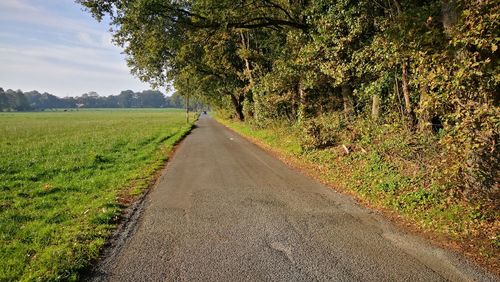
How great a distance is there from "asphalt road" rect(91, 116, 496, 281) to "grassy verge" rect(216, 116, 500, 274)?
0.53 meters

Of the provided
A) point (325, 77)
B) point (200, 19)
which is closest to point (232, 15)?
point (200, 19)

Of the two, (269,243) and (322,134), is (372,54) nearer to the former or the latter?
(322,134)

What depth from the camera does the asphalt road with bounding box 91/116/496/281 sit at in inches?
190

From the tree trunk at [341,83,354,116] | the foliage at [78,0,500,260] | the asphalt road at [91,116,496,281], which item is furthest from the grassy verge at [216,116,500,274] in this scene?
the tree trunk at [341,83,354,116]

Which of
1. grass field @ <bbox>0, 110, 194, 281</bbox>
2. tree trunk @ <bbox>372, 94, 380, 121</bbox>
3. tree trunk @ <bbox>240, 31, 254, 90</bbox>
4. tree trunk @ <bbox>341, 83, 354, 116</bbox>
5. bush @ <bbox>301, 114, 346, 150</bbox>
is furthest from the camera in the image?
tree trunk @ <bbox>240, 31, 254, 90</bbox>

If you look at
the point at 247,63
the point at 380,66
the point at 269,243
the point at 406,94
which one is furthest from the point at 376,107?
the point at 247,63

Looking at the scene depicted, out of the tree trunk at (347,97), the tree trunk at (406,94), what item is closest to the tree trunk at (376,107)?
the tree trunk at (406,94)

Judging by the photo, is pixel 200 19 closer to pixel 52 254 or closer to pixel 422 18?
pixel 422 18

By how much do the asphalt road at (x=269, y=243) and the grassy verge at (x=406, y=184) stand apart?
53cm

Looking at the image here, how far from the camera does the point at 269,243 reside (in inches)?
230

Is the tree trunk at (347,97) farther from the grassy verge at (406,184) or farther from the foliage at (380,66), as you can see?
the grassy verge at (406,184)

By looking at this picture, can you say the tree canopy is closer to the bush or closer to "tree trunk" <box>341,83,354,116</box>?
"tree trunk" <box>341,83,354,116</box>

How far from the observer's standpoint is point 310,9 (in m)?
14.9

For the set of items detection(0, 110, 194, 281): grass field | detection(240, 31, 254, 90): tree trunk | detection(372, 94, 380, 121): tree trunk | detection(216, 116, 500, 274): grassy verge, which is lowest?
detection(0, 110, 194, 281): grass field
